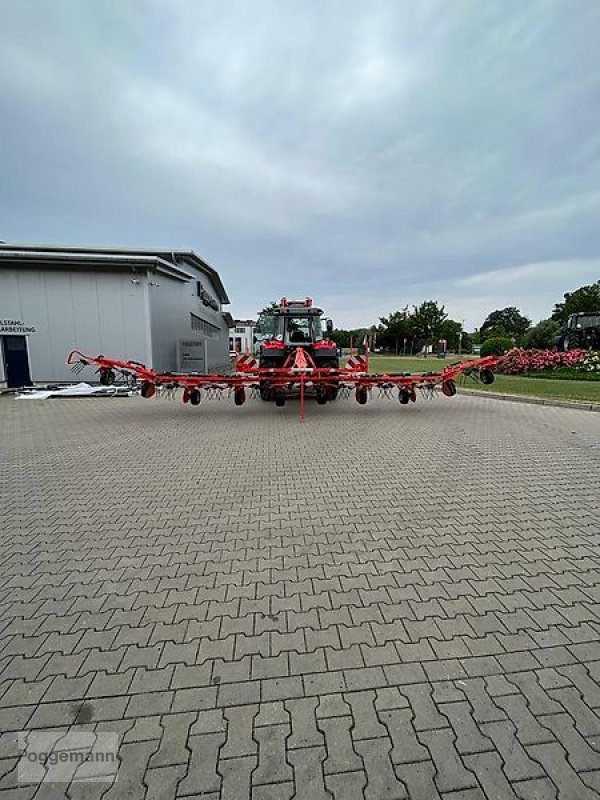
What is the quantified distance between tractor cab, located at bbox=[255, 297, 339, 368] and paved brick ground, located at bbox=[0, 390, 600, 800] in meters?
5.84

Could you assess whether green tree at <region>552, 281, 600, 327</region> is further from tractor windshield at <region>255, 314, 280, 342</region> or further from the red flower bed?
tractor windshield at <region>255, 314, 280, 342</region>

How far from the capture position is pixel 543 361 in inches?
720

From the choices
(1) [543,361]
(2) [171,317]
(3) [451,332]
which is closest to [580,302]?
(3) [451,332]

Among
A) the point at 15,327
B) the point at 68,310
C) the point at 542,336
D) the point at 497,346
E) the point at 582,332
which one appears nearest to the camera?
the point at 15,327

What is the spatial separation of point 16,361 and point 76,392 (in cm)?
446

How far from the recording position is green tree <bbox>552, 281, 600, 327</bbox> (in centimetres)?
5725

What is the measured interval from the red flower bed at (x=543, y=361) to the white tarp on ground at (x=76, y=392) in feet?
53.4

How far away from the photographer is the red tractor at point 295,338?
10812mm

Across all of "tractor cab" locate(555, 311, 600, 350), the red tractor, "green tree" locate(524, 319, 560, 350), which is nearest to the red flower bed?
"tractor cab" locate(555, 311, 600, 350)

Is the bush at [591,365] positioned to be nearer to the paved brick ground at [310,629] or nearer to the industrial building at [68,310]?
the paved brick ground at [310,629]

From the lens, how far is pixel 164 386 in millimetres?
9117

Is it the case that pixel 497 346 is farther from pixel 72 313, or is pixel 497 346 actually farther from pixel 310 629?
pixel 310 629

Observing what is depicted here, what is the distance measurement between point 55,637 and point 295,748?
1.66 meters

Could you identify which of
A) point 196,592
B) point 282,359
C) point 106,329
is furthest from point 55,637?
point 106,329
